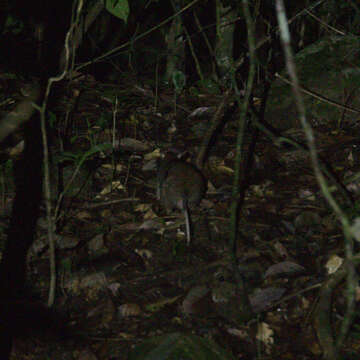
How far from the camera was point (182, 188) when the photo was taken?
3.21 m

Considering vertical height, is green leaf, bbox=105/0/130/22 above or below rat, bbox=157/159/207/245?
above

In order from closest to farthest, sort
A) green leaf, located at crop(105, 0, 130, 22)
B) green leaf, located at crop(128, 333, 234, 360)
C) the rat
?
green leaf, located at crop(128, 333, 234, 360) → green leaf, located at crop(105, 0, 130, 22) → the rat

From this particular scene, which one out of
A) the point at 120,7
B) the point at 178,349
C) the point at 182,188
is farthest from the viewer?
the point at 182,188

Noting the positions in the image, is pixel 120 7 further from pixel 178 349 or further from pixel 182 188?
pixel 178 349

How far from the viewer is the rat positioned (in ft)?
10.5

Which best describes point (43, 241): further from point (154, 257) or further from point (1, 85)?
point (1, 85)

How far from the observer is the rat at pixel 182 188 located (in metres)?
3.19

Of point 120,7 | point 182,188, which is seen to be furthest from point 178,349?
point 120,7

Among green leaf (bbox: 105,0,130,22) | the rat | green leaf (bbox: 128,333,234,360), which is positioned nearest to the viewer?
green leaf (bbox: 128,333,234,360)

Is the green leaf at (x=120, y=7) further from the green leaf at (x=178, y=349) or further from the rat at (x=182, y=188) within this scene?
the green leaf at (x=178, y=349)

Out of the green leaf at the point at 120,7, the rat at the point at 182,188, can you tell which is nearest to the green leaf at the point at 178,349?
the rat at the point at 182,188

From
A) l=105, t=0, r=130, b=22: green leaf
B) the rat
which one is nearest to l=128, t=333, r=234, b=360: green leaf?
the rat

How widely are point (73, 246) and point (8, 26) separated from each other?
2318mm

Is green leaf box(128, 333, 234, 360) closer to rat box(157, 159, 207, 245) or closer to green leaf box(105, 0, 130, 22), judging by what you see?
rat box(157, 159, 207, 245)
